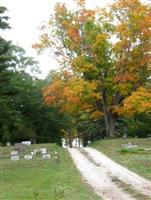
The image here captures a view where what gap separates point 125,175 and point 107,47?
85.0ft

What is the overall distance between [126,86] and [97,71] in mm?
2935

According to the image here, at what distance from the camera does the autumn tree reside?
42719 millimetres

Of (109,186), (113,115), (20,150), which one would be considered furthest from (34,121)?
(109,186)

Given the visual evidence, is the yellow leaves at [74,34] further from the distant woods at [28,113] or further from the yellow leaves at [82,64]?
the distant woods at [28,113]

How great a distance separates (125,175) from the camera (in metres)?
18.8

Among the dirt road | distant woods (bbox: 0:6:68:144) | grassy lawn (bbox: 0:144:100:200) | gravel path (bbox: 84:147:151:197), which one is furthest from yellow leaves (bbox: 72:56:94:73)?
grassy lawn (bbox: 0:144:100:200)

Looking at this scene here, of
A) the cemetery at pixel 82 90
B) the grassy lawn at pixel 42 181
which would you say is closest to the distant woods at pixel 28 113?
the cemetery at pixel 82 90

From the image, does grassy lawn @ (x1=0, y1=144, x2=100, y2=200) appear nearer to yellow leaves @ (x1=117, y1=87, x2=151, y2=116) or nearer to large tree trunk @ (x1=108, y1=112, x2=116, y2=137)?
yellow leaves @ (x1=117, y1=87, x2=151, y2=116)

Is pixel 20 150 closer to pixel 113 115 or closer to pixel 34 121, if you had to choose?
pixel 113 115

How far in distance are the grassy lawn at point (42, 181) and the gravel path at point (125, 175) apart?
141cm

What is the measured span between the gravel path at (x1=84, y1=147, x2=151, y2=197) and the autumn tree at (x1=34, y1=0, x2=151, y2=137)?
17966mm

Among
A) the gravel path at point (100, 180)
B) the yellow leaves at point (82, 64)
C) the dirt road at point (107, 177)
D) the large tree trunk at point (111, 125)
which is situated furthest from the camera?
the large tree trunk at point (111, 125)

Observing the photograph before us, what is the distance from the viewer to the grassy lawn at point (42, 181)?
1413 cm

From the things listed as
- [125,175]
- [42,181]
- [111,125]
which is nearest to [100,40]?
[111,125]
